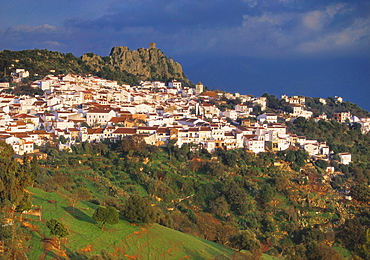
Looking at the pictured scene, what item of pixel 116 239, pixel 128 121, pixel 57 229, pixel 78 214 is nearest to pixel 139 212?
pixel 116 239

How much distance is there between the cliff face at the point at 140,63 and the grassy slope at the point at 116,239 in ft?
165

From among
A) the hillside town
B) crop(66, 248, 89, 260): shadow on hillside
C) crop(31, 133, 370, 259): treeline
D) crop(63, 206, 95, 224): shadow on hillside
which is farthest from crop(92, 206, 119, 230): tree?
the hillside town

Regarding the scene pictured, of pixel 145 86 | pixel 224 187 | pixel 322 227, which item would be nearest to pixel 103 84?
pixel 145 86

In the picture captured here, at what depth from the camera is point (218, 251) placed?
18391 mm

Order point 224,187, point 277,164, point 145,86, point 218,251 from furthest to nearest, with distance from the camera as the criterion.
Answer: point 145,86 < point 277,164 < point 224,187 < point 218,251

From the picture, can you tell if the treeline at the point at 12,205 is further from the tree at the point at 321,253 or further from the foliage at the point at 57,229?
the tree at the point at 321,253

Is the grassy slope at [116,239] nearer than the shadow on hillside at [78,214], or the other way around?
the grassy slope at [116,239]

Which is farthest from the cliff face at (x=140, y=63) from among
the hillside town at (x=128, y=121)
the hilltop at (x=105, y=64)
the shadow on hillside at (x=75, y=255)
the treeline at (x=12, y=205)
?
the shadow on hillside at (x=75, y=255)

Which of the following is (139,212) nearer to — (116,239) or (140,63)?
(116,239)

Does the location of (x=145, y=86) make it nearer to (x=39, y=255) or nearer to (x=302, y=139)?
(x=302, y=139)

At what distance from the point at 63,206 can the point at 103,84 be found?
39045 mm

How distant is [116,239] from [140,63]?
57618mm

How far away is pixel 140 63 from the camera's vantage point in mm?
72438

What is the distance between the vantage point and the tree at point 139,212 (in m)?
18.9
